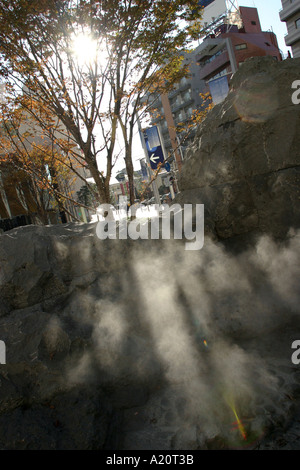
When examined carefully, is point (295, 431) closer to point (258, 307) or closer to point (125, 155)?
point (258, 307)

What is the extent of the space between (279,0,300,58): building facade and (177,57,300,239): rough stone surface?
31636mm

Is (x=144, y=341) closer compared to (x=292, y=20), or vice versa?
(x=144, y=341)

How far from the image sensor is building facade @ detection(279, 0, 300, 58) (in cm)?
3077

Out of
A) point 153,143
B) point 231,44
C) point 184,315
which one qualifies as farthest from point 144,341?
point 231,44

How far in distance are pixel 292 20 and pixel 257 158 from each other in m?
35.2

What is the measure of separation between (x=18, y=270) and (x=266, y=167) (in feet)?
12.7

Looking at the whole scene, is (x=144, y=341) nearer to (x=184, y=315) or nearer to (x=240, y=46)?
(x=184, y=315)

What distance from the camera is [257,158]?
5066mm

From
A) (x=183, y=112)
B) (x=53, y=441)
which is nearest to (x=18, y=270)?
(x=53, y=441)

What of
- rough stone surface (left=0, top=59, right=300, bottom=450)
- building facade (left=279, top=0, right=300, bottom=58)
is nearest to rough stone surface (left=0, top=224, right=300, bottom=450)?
rough stone surface (left=0, top=59, right=300, bottom=450)

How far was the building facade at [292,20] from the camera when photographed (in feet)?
101

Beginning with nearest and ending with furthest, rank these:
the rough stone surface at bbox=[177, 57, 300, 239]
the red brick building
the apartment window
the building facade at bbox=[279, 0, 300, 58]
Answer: the rough stone surface at bbox=[177, 57, 300, 239]
the building facade at bbox=[279, 0, 300, 58]
the red brick building
the apartment window

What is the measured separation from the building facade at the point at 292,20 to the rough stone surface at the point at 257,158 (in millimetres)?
31636

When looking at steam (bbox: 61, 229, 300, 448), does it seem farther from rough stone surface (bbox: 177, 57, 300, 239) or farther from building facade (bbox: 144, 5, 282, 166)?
building facade (bbox: 144, 5, 282, 166)
